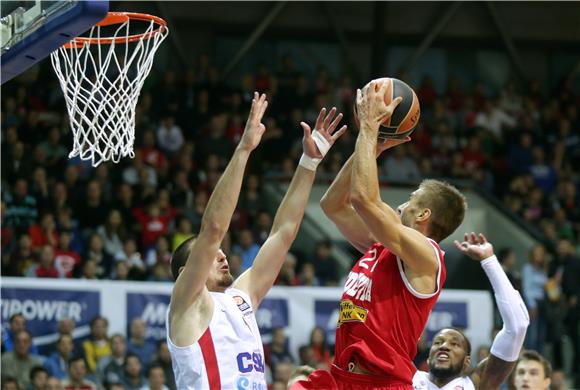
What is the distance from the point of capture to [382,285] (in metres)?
5.81

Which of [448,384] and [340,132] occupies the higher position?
[340,132]

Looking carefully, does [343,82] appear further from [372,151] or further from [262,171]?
[372,151]

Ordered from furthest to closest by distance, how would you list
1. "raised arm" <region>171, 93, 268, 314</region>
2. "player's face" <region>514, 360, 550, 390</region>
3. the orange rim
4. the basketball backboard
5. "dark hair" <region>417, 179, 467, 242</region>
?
"player's face" <region>514, 360, 550, 390</region> < the orange rim < "dark hair" <region>417, 179, 467, 242</region> < "raised arm" <region>171, 93, 268, 314</region> < the basketball backboard

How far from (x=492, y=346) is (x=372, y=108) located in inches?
72.2

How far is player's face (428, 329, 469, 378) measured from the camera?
23.1 ft

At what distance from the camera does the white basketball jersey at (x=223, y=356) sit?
5.60m

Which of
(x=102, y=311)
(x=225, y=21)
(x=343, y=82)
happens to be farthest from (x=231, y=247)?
(x=225, y=21)

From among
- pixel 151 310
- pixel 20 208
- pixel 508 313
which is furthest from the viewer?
pixel 20 208

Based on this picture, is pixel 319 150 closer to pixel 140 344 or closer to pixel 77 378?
pixel 77 378

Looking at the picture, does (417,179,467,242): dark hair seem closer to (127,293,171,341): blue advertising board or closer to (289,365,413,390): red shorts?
(289,365,413,390): red shorts

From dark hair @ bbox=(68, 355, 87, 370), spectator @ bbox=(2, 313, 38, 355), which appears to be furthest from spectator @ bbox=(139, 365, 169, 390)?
spectator @ bbox=(2, 313, 38, 355)

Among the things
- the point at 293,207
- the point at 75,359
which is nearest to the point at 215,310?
the point at 293,207

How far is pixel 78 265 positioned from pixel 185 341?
290 inches

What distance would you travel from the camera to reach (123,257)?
12969 millimetres
